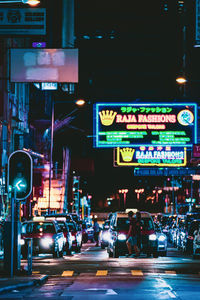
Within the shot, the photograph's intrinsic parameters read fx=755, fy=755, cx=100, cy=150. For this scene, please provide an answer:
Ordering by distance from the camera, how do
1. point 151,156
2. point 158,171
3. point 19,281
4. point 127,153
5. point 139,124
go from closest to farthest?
point 19,281 → point 139,124 → point 151,156 → point 127,153 → point 158,171

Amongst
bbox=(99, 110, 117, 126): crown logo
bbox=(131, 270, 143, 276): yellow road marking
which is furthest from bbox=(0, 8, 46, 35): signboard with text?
bbox=(99, 110, 117, 126): crown logo

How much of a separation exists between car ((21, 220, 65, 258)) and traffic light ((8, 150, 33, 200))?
10.5 metres

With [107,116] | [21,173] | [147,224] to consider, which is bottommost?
[147,224]

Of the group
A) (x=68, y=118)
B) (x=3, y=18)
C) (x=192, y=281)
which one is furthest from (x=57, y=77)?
(x=68, y=118)

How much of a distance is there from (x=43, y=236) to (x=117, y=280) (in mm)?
11795

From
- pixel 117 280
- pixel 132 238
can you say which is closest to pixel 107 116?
pixel 132 238

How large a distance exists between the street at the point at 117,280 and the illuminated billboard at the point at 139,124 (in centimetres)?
1383

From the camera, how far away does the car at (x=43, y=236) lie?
30516mm

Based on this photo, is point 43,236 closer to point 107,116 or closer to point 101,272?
point 101,272

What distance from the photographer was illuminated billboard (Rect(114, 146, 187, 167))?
42781 mm

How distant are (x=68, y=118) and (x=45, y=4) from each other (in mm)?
37289

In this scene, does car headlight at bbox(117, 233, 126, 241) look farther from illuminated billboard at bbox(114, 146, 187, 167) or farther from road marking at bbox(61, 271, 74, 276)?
illuminated billboard at bbox(114, 146, 187, 167)

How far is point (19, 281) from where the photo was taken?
17.9 meters

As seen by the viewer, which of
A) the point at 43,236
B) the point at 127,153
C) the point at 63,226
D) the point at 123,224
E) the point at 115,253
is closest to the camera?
the point at 115,253
